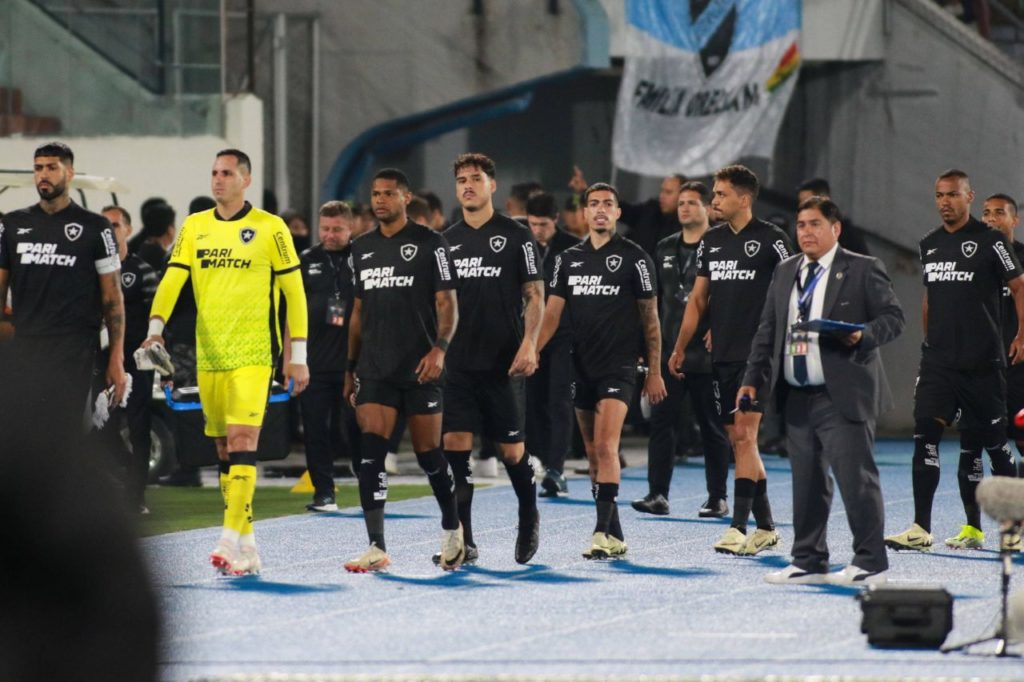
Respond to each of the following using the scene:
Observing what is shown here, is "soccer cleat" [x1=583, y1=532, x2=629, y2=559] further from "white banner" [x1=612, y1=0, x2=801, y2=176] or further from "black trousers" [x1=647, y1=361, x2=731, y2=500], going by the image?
"white banner" [x1=612, y1=0, x2=801, y2=176]

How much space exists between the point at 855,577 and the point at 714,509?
361 centimetres

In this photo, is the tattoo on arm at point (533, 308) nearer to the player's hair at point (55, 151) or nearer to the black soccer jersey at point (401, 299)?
the black soccer jersey at point (401, 299)

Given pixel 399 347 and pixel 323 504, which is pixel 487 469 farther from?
pixel 399 347

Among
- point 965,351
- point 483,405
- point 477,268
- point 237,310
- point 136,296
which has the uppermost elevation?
point 477,268

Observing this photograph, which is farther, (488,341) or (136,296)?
(136,296)

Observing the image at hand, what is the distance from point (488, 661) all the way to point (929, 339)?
17.6 feet

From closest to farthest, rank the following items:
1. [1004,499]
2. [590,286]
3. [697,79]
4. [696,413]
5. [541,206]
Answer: [1004,499] < [590,286] < [696,413] < [541,206] < [697,79]

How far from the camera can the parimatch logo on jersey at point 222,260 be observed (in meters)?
10.9

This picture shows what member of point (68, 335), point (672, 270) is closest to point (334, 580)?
point (68, 335)

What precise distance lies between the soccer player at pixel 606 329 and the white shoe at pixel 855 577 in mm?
1488

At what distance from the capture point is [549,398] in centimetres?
1617

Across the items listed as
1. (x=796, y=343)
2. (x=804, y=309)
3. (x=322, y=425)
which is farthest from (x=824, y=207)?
(x=322, y=425)

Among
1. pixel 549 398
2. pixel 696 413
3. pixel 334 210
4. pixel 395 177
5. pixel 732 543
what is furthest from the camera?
pixel 549 398

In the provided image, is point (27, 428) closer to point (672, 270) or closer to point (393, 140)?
point (672, 270)
